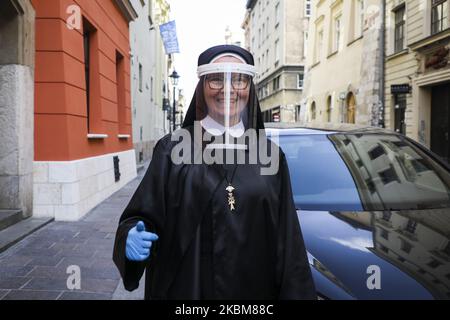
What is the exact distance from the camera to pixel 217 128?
6.33ft

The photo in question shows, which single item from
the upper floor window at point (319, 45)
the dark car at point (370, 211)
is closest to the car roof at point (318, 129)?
the dark car at point (370, 211)

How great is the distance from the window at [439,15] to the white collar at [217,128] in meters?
14.4

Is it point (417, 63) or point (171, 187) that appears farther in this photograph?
point (417, 63)

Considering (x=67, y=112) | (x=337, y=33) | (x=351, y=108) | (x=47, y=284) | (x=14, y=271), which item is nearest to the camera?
(x=47, y=284)

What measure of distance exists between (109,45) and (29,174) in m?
4.68

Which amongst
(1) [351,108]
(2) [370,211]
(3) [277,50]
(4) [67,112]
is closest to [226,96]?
(2) [370,211]

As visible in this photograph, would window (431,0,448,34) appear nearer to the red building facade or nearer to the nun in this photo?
the red building facade

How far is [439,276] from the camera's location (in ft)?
7.06

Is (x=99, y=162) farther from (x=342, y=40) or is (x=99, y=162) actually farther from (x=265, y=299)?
(x=342, y=40)

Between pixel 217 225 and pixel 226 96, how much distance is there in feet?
1.88

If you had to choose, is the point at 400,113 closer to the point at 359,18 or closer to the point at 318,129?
the point at 359,18

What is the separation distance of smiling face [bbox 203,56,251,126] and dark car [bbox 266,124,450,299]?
0.99 m

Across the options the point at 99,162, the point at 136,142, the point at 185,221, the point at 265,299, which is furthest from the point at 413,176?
the point at 136,142

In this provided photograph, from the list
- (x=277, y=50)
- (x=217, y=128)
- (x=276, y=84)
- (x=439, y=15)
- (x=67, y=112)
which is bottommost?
(x=217, y=128)
